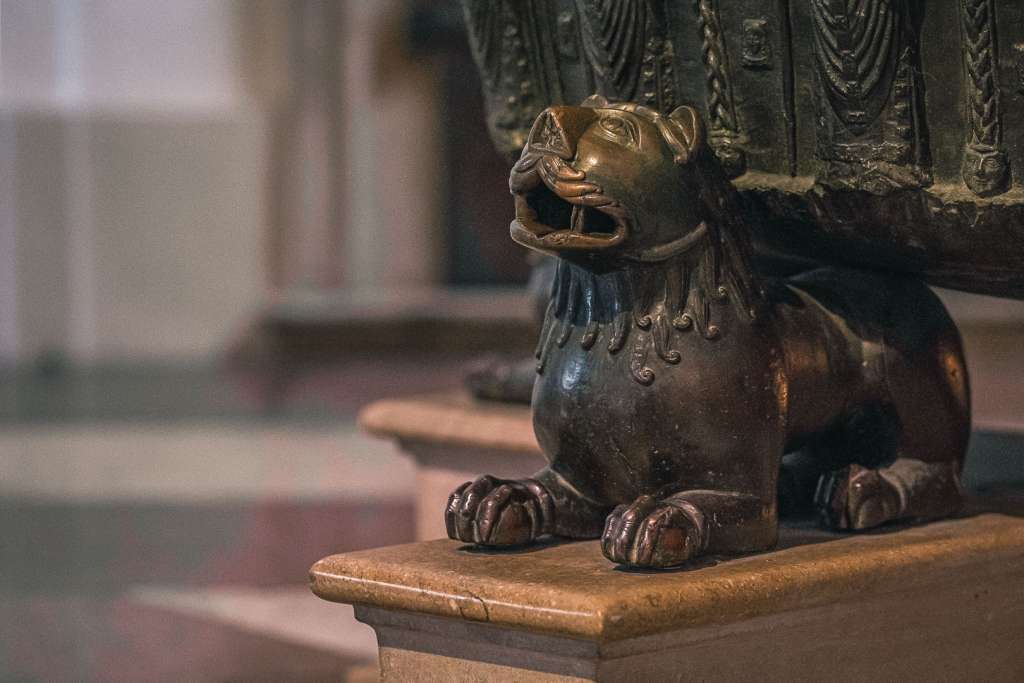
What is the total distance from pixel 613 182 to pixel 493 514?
29 cm

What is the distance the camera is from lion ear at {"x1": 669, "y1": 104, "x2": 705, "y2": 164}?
4.38 feet

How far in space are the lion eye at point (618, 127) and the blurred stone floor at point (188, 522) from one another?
41.4 inches

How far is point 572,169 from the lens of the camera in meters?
1.30

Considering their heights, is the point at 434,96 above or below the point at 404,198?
above

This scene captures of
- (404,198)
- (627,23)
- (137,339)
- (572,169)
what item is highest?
(627,23)

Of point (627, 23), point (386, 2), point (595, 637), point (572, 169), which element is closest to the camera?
point (595, 637)

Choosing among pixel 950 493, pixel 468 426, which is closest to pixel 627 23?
pixel 950 493

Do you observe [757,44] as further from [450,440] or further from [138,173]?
[138,173]

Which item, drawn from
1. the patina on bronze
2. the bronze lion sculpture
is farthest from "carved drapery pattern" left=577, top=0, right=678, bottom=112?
the bronze lion sculpture

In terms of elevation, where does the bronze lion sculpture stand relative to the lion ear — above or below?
below

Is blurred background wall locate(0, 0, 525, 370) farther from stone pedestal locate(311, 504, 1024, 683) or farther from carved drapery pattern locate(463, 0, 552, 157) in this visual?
stone pedestal locate(311, 504, 1024, 683)

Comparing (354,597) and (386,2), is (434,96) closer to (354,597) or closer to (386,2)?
(386,2)

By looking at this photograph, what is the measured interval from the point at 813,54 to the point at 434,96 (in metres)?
5.85

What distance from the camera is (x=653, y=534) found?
1.24m
